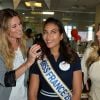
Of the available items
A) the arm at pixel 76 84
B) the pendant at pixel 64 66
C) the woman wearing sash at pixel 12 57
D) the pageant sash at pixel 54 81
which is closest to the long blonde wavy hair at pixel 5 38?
the woman wearing sash at pixel 12 57

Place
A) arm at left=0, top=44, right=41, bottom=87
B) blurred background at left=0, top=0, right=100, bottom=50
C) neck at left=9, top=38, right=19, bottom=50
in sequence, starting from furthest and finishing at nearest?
Answer: blurred background at left=0, top=0, right=100, bottom=50 → neck at left=9, top=38, right=19, bottom=50 → arm at left=0, top=44, right=41, bottom=87

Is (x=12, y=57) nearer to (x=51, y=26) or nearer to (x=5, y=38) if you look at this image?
(x=5, y=38)

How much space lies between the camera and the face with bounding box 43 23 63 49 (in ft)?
5.96

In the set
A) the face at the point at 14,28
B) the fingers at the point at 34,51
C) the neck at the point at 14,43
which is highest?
the face at the point at 14,28

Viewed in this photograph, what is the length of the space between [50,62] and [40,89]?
209 mm

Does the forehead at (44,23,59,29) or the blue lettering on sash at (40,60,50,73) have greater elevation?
the forehead at (44,23,59,29)

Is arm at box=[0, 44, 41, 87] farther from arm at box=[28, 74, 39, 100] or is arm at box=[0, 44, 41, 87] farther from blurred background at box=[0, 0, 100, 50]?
blurred background at box=[0, 0, 100, 50]

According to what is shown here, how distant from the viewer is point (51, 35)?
1.82 metres

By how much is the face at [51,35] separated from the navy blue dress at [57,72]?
117 millimetres

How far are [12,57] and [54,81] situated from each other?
35 centimetres

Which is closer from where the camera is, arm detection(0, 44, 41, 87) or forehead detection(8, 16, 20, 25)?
arm detection(0, 44, 41, 87)

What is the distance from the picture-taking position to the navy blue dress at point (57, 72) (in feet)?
5.96

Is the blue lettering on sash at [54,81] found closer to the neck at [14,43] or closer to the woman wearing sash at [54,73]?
the woman wearing sash at [54,73]

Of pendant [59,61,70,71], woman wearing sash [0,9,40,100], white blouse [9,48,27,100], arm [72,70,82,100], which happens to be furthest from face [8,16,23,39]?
arm [72,70,82,100]
